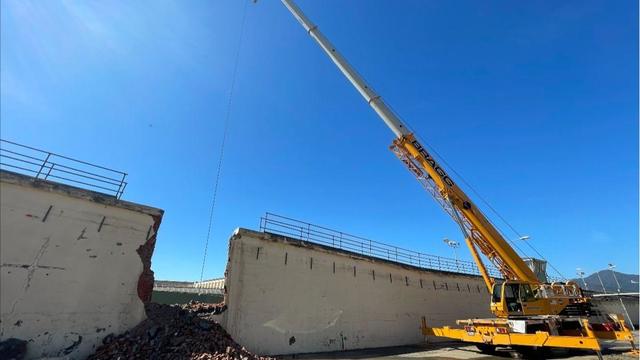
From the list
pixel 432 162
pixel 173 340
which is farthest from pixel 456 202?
pixel 173 340

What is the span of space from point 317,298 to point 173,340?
6.95 metres

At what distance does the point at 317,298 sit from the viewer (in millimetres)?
15766

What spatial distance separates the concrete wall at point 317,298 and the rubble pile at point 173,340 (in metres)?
1.30

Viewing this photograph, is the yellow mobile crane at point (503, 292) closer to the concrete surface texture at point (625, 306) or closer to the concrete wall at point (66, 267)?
the concrete wall at point (66, 267)

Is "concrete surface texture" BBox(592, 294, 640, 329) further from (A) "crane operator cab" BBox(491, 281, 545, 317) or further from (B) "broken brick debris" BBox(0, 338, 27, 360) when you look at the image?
(B) "broken brick debris" BBox(0, 338, 27, 360)

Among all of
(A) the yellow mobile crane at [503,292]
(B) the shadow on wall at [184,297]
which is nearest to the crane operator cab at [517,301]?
(A) the yellow mobile crane at [503,292]

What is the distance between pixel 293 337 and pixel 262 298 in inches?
93.1

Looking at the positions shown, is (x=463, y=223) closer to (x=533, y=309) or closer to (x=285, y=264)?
(x=533, y=309)

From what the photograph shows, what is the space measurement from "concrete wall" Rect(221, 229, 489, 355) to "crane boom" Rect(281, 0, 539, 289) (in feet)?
18.0

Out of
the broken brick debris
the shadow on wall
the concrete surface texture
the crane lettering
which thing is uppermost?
the crane lettering

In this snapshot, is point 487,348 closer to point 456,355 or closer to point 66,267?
point 456,355

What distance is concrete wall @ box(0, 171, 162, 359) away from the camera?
9500 mm

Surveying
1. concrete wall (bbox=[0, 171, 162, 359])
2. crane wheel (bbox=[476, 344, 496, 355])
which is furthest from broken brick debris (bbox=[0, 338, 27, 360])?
crane wheel (bbox=[476, 344, 496, 355])

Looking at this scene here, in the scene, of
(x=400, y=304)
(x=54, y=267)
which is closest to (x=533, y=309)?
(x=400, y=304)
